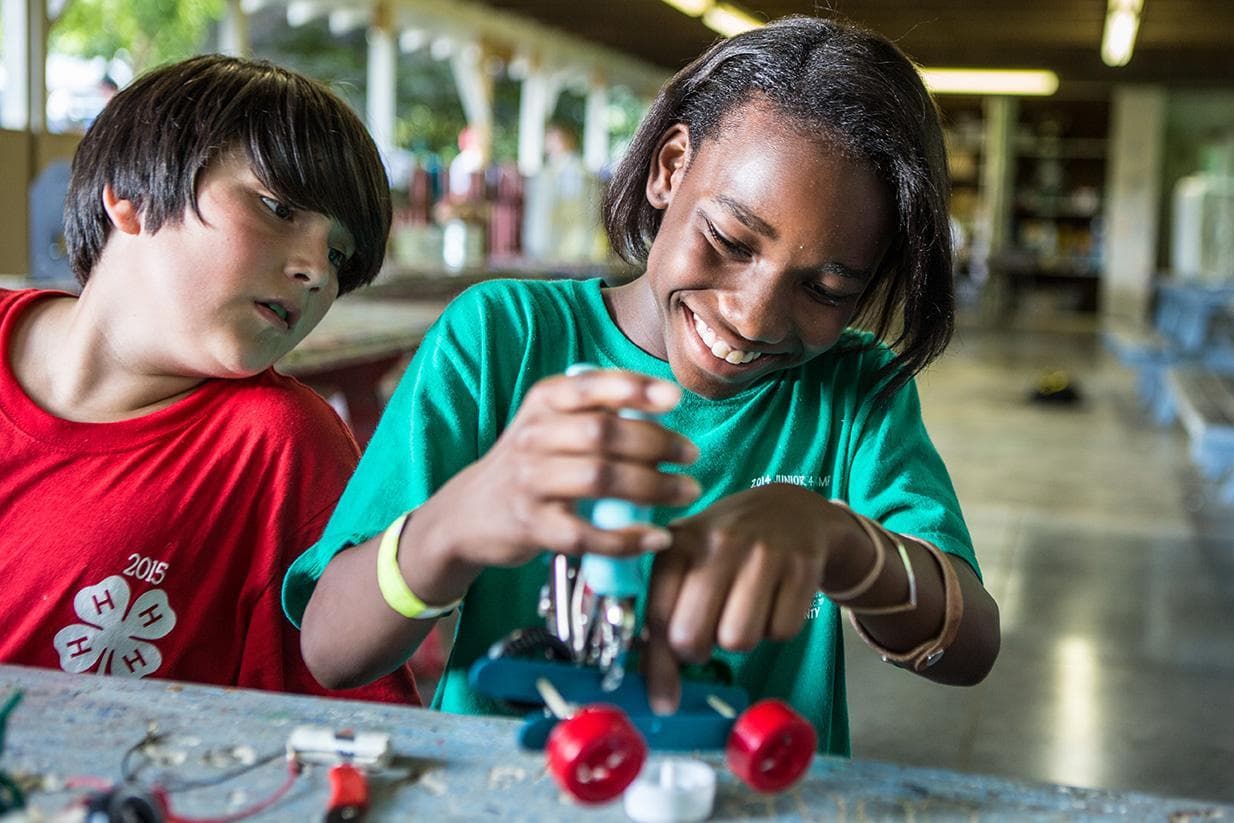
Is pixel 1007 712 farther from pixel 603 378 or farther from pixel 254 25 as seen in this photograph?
pixel 254 25

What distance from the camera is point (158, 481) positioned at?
118cm

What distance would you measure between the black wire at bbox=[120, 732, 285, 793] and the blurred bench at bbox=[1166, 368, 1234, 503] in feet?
13.2

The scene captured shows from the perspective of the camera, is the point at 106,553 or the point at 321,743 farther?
the point at 106,553

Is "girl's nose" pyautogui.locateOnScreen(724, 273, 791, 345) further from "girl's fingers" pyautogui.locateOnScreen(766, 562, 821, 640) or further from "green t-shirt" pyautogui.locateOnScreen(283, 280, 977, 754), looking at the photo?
"girl's fingers" pyautogui.locateOnScreen(766, 562, 821, 640)

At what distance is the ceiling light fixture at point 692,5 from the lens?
9.37 metres

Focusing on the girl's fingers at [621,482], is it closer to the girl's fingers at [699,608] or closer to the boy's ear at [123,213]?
the girl's fingers at [699,608]

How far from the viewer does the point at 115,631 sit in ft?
3.77

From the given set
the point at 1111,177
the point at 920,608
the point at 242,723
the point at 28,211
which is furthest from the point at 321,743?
the point at 1111,177

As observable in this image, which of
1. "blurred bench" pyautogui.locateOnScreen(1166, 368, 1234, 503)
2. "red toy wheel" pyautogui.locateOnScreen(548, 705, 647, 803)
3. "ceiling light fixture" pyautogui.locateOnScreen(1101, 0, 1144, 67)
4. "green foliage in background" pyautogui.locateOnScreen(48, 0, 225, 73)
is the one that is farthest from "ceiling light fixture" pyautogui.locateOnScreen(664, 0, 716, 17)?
"red toy wheel" pyautogui.locateOnScreen(548, 705, 647, 803)

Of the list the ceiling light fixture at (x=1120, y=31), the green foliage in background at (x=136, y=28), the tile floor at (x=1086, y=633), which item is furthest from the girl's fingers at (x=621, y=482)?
the ceiling light fixture at (x=1120, y=31)

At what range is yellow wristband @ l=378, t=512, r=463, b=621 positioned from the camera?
2.74ft

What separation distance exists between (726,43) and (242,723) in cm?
65

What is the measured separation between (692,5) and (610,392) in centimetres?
Answer: 930

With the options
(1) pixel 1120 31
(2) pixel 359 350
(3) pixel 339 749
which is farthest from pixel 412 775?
(1) pixel 1120 31
